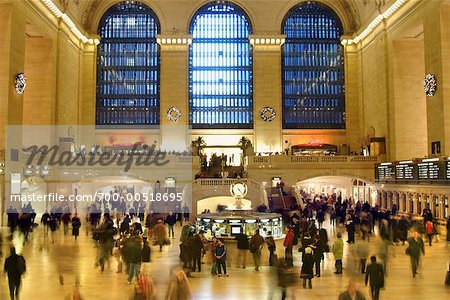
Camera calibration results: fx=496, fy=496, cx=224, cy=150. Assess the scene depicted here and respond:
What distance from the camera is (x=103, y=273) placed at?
1278cm

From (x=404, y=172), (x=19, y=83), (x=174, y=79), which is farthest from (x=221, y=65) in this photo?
(x=404, y=172)

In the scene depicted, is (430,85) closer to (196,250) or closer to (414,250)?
(414,250)

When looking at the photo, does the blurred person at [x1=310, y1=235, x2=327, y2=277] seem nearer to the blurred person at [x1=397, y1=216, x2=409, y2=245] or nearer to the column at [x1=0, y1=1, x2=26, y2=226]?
the blurred person at [x1=397, y1=216, x2=409, y2=245]

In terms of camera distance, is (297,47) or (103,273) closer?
(103,273)

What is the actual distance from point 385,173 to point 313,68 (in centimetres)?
1422

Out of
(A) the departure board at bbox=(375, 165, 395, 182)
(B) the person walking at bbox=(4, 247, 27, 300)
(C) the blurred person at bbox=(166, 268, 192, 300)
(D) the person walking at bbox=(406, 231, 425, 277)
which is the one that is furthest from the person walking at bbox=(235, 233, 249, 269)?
(A) the departure board at bbox=(375, 165, 395, 182)

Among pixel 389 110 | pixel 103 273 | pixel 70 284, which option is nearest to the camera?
pixel 70 284

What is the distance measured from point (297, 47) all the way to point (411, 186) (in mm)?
19354

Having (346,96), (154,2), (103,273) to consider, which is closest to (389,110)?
(346,96)

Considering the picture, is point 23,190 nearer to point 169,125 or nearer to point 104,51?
point 169,125

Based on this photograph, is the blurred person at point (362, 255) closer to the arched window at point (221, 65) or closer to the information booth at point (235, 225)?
A: the information booth at point (235, 225)

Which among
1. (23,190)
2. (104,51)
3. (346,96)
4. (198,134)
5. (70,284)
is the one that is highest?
(104,51)

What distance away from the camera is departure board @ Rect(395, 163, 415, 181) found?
2566 centimetres

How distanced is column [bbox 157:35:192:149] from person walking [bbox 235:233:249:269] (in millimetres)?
26567
